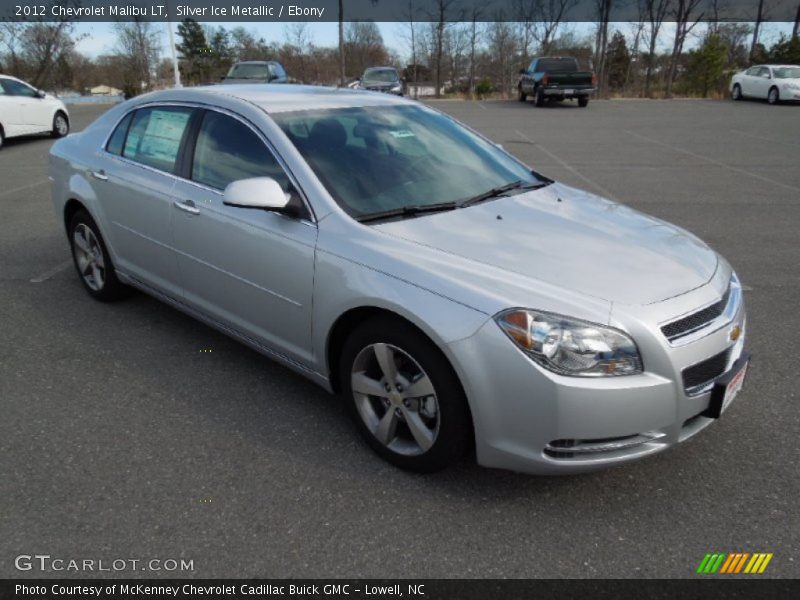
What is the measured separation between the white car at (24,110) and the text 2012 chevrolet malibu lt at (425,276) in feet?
39.0

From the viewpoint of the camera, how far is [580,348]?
233 cm

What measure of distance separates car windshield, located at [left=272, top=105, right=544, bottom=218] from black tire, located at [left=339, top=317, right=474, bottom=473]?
0.61 meters

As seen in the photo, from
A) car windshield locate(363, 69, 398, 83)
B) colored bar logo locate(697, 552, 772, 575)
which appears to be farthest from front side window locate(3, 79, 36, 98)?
colored bar logo locate(697, 552, 772, 575)

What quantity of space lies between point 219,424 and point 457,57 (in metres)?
49.5

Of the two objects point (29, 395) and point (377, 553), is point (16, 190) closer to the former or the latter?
point (29, 395)

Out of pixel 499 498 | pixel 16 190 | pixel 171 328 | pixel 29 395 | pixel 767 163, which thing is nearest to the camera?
pixel 499 498

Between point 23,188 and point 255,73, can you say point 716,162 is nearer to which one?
point 23,188

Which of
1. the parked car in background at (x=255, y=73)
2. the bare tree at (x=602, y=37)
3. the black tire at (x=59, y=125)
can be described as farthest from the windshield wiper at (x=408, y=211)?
the bare tree at (x=602, y=37)

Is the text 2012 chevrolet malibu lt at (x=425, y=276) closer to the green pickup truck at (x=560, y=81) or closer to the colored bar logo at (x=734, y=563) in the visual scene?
the colored bar logo at (x=734, y=563)

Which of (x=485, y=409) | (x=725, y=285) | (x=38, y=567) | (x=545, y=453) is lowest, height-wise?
(x=38, y=567)

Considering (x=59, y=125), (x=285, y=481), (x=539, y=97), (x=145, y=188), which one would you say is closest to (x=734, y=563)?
(x=285, y=481)

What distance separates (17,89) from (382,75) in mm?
13968

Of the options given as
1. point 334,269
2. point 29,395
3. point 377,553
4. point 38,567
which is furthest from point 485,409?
point 29,395

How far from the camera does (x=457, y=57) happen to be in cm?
4856
